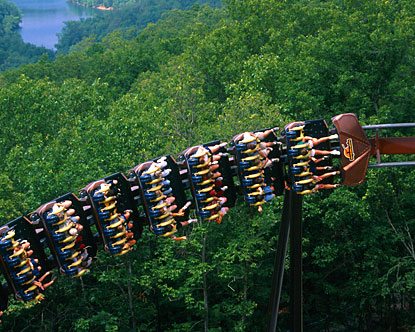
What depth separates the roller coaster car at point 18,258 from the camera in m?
15.2

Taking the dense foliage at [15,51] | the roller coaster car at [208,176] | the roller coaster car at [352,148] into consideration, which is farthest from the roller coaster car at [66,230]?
the dense foliage at [15,51]

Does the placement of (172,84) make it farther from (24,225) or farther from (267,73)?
(24,225)

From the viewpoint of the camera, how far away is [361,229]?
123ft

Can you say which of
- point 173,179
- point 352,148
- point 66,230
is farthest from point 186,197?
point 352,148

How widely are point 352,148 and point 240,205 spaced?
15.4 m

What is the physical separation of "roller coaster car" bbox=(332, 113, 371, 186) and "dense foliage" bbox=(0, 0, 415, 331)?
537 inches

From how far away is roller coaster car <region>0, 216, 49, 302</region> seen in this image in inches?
600

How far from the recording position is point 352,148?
17.9m

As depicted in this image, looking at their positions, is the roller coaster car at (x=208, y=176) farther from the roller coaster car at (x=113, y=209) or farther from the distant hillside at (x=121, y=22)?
the distant hillside at (x=121, y=22)

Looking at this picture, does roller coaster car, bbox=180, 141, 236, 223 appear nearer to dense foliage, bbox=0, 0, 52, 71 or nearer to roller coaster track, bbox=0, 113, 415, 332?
roller coaster track, bbox=0, 113, 415, 332

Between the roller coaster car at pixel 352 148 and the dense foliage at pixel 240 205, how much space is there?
1365 cm

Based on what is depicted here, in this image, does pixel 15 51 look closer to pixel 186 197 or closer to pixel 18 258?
pixel 186 197

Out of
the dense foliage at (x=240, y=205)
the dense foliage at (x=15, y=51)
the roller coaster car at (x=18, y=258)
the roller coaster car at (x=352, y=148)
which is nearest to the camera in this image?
the roller coaster car at (x=18, y=258)

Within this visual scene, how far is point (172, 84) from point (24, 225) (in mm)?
29130
